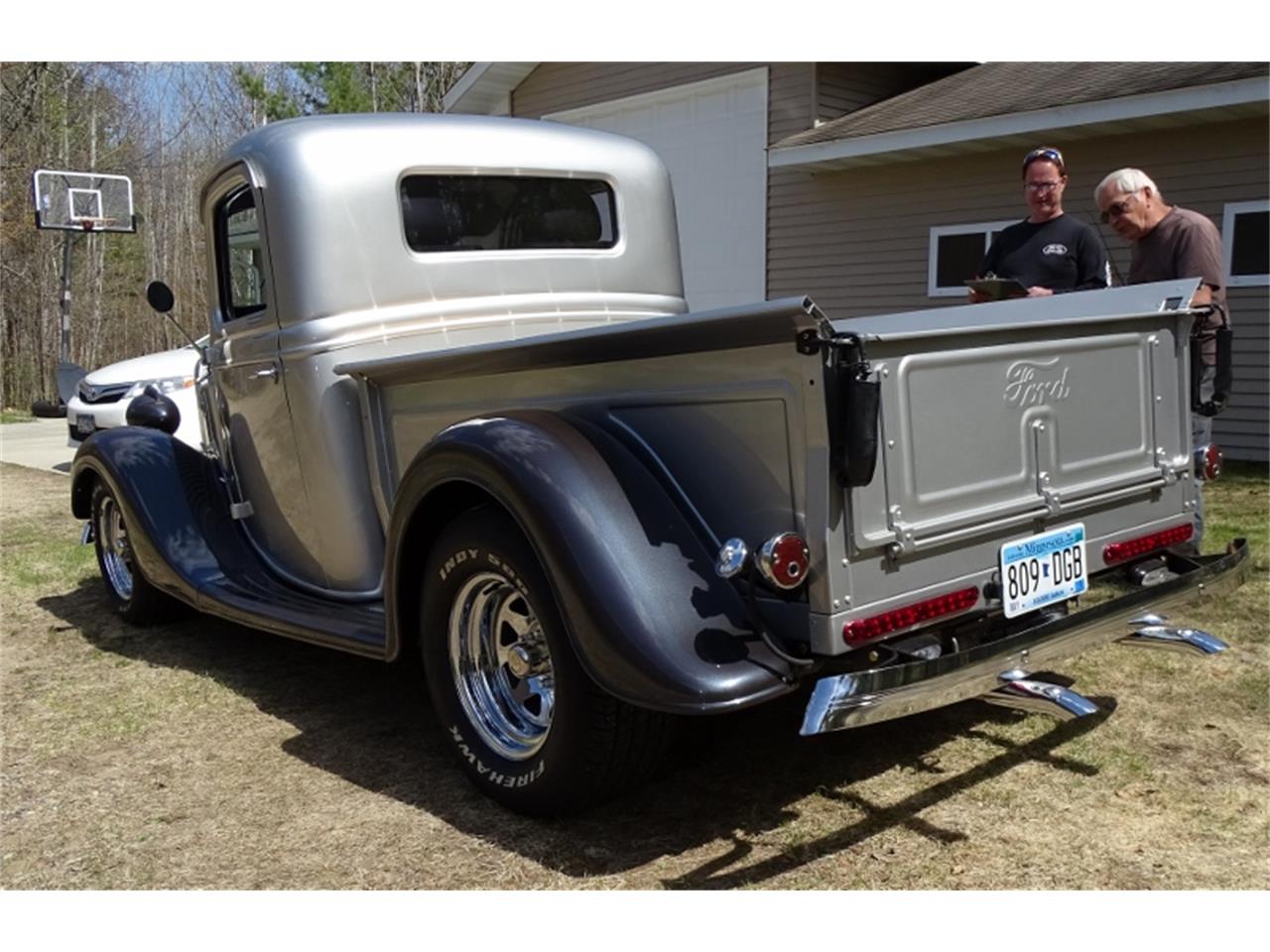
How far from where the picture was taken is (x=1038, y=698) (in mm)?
3125

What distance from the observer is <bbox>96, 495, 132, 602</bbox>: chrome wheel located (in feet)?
18.0

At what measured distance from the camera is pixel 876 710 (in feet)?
8.68

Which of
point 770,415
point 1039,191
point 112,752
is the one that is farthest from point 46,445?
point 770,415

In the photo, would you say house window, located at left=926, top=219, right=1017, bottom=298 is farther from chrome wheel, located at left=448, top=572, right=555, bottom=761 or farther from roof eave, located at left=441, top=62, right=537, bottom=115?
chrome wheel, located at left=448, top=572, right=555, bottom=761

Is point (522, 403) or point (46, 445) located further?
point (46, 445)

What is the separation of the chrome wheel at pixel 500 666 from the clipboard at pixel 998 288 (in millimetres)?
2571

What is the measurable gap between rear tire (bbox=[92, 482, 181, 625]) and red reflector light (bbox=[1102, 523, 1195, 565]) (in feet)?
13.0

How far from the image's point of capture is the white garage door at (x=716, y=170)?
1316cm

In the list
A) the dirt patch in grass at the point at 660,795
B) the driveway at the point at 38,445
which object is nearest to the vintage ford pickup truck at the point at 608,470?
the dirt patch in grass at the point at 660,795

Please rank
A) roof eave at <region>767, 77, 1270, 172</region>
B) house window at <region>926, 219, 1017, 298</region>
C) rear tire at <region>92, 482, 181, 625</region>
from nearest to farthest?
rear tire at <region>92, 482, 181, 625</region> → roof eave at <region>767, 77, 1270, 172</region> → house window at <region>926, 219, 1017, 298</region>

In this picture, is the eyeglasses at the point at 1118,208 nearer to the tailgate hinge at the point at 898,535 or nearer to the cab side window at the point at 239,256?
the tailgate hinge at the point at 898,535

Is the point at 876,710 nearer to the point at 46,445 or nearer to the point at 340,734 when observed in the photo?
the point at 340,734

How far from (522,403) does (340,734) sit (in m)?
1.44

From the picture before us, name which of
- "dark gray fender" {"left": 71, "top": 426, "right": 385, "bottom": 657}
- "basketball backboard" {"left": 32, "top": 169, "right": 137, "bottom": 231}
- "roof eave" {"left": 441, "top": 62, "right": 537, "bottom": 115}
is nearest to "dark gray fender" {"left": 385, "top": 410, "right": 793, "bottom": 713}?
"dark gray fender" {"left": 71, "top": 426, "right": 385, "bottom": 657}
